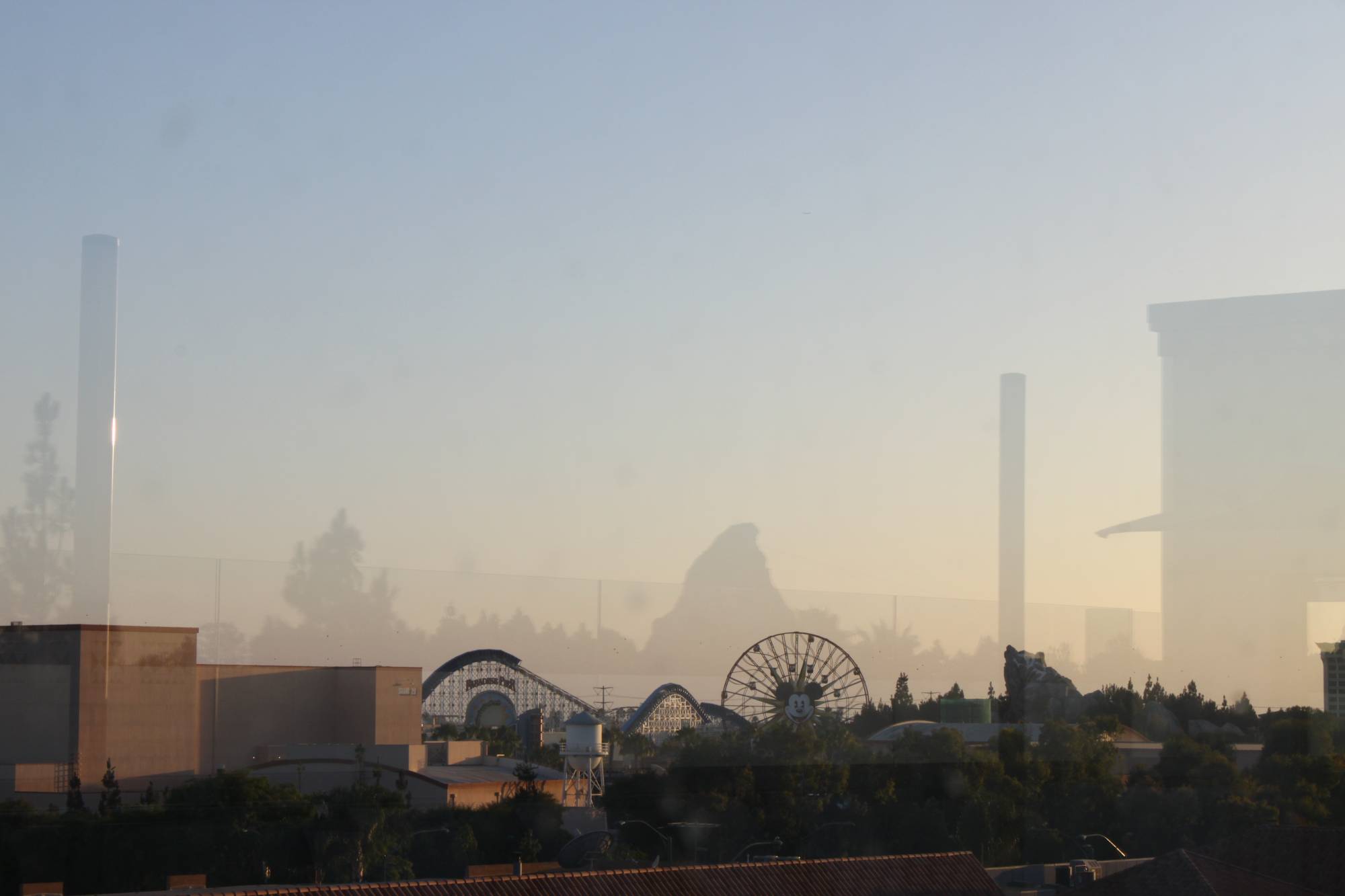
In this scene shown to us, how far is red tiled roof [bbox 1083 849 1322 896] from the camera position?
12859 mm

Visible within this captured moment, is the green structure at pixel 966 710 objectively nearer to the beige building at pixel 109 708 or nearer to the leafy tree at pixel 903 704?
the leafy tree at pixel 903 704

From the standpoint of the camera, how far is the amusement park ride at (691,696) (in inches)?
1331

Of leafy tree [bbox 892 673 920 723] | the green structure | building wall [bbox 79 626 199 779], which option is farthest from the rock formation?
building wall [bbox 79 626 199 779]

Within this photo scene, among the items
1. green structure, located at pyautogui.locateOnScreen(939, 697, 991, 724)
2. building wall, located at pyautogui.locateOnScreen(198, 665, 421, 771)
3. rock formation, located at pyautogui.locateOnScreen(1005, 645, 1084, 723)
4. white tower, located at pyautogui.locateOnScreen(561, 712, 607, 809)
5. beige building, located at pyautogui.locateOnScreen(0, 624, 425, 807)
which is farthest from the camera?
green structure, located at pyautogui.locateOnScreen(939, 697, 991, 724)

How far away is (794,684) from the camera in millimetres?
34812

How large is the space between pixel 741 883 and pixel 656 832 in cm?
1029

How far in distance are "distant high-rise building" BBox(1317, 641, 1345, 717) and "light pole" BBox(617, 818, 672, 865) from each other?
31.0 feet

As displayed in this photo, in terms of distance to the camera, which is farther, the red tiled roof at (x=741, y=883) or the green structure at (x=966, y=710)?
the green structure at (x=966, y=710)

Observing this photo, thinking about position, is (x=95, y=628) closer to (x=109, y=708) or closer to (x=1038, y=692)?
(x=109, y=708)

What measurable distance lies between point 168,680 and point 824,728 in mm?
15673

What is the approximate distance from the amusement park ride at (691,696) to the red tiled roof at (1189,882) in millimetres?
13630

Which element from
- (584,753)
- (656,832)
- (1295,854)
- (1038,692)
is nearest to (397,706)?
(584,753)

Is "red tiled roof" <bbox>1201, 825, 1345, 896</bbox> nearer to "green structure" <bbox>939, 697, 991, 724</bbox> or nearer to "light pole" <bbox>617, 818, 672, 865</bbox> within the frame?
"light pole" <bbox>617, 818, 672, 865</bbox>

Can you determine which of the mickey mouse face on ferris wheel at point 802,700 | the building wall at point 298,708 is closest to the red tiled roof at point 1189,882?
the building wall at point 298,708
